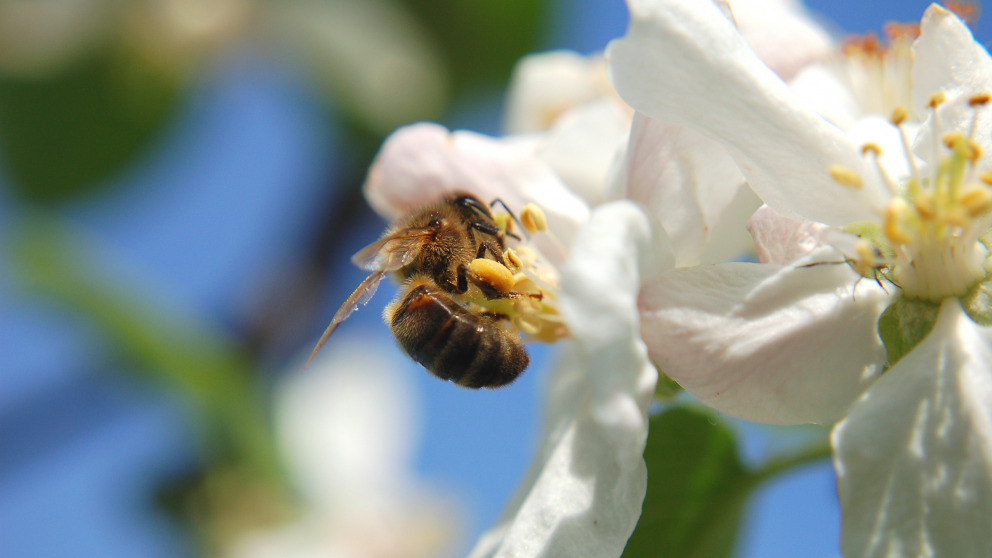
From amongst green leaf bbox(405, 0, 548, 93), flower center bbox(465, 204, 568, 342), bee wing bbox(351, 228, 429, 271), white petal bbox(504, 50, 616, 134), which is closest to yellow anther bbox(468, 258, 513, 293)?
flower center bbox(465, 204, 568, 342)

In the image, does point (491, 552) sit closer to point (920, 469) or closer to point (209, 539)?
point (920, 469)

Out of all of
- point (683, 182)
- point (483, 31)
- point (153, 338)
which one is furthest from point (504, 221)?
point (483, 31)

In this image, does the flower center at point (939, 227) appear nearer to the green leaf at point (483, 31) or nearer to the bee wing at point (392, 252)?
the bee wing at point (392, 252)

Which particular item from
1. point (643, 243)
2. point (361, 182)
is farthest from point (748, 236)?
point (361, 182)

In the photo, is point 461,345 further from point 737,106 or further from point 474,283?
point 737,106

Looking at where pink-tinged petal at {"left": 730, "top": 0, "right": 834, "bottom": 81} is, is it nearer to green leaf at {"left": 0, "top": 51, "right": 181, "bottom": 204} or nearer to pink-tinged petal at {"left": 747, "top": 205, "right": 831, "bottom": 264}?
pink-tinged petal at {"left": 747, "top": 205, "right": 831, "bottom": 264}

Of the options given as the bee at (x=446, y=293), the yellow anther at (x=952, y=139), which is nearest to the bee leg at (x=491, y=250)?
the bee at (x=446, y=293)

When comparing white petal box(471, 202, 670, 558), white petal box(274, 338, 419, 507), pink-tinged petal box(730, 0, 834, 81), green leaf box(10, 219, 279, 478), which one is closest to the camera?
white petal box(471, 202, 670, 558)
